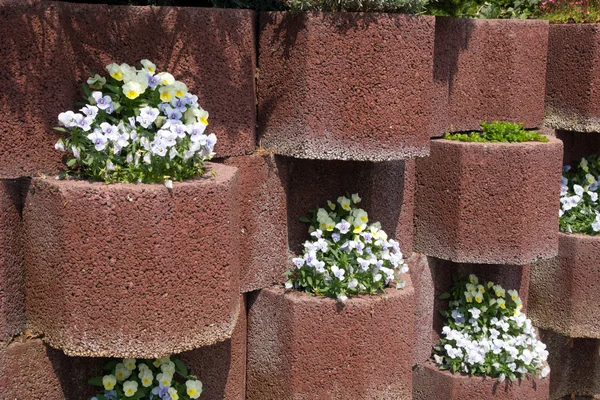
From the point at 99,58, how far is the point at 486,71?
2.29 meters

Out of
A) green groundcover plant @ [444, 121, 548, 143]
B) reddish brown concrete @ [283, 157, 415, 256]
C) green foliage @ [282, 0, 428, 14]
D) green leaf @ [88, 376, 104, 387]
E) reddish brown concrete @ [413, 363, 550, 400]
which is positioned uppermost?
green foliage @ [282, 0, 428, 14]

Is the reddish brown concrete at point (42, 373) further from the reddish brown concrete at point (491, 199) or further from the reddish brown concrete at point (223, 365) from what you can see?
the reddish brown concrete at point (491, 199)

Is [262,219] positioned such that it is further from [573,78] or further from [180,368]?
[573,78]

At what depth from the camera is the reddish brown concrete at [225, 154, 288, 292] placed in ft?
11.8

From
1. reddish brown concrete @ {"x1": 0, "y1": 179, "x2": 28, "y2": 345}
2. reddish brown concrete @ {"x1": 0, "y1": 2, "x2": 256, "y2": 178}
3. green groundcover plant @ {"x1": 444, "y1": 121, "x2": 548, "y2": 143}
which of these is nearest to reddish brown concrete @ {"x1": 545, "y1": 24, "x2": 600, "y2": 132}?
green groundcover plant @ {"x1": 444, "y1": 121, "x2": 548, "y2": 143}

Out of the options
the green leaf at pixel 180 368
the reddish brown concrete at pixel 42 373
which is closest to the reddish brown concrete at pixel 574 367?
the green leaf at pixel 180 368

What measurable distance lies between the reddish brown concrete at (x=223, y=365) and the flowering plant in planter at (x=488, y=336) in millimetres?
1363

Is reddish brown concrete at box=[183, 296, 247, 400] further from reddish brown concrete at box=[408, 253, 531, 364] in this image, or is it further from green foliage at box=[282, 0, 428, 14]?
green foliage at box=[282, 0, 428, 14]

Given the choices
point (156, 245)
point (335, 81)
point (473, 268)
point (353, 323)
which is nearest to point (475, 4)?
point (473, 268)

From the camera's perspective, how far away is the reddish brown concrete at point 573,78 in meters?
4.96

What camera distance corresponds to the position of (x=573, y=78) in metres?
5.04

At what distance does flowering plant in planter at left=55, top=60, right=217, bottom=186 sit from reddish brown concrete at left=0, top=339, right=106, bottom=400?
0.66m

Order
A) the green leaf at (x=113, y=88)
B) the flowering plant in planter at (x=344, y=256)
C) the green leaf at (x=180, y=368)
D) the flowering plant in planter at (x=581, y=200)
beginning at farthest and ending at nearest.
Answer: the flowering plant in planter at (x=581, y=200) → the flowering plant in planter at (x=344, y=256) → the green leaf at (x=180, y=368) → the green leaf at (x=113, y=88)

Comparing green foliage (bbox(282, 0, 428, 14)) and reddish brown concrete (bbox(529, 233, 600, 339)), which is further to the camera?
reddish brown concrete (bbox(529, 233, 600, 339))
